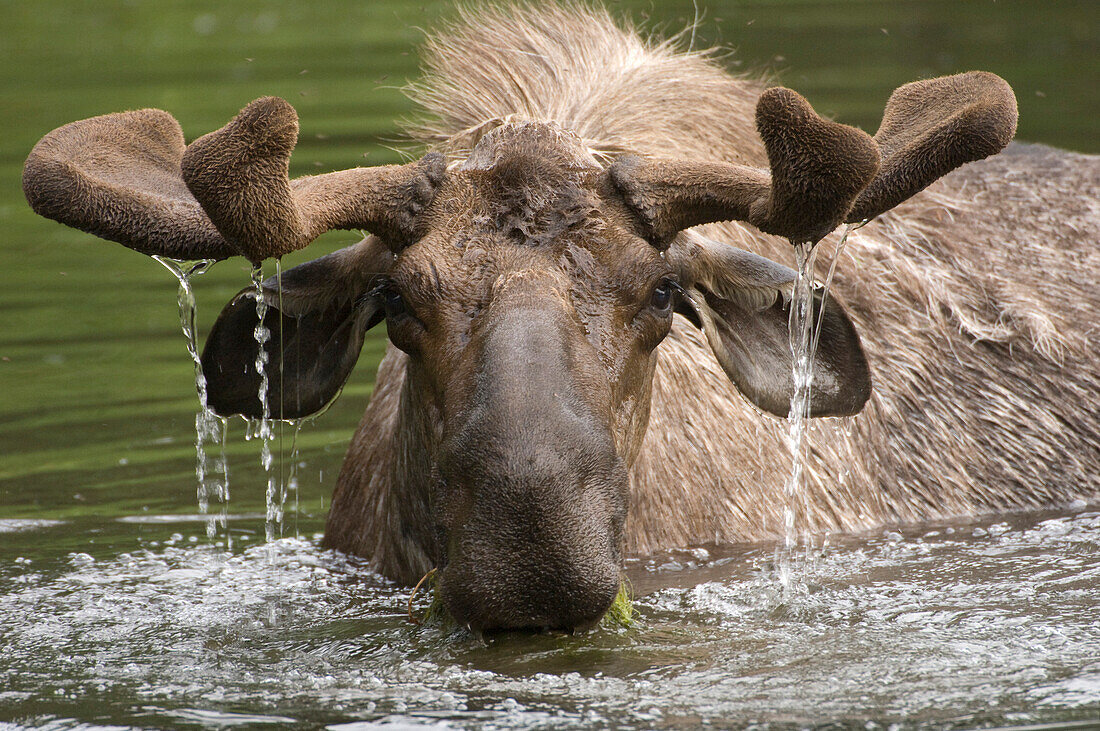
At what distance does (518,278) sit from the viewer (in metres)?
4.94

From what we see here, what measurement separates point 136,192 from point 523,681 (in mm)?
2007

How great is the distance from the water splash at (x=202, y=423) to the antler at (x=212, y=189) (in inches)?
6.6

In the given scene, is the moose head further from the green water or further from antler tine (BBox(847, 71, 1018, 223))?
the green water

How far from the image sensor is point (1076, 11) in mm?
21672

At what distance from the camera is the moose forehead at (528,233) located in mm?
5031

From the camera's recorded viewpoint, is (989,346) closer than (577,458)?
No

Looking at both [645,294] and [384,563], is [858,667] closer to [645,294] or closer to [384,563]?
[645,294]

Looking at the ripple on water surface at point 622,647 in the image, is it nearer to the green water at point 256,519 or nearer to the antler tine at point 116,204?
the green water at point 256,519

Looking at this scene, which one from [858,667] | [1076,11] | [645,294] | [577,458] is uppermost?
[1076,11]

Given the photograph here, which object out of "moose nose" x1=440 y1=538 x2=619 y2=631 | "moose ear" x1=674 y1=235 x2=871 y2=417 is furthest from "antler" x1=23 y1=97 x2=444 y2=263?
"moose nose" x1=440 y1=538 x2=619 y2=631

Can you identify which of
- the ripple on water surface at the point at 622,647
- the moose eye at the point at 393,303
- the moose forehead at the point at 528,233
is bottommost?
the ripple on water surface at the point at 622,647

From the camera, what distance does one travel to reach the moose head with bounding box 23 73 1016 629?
466cm

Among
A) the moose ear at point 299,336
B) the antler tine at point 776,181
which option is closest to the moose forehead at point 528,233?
the antler tine at point 776,181

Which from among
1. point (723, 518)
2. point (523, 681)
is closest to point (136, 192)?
point (523, 681)
